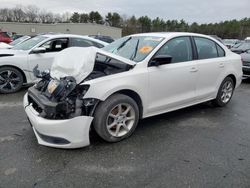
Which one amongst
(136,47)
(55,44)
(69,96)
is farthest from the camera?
(55,44)

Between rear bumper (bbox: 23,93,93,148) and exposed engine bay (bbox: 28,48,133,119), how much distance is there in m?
0.08

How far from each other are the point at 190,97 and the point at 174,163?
1.77 meters

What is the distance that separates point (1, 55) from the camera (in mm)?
6379

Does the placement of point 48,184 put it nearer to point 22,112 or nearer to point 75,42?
point 22,112

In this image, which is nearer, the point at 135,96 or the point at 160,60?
the point at 135,96

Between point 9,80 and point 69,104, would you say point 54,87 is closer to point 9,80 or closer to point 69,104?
point 69,104

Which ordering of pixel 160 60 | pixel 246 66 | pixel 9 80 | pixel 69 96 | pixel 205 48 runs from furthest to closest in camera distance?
1. pixel 246 66
2. pixel 9 80
3. pixel 205 48
4. pixel 160 60
5. pixel 69 96

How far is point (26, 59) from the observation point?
6504mm

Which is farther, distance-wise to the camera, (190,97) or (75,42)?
(75,42)

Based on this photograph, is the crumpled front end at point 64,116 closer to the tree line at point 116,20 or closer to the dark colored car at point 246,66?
the dark colored car at point 246,66

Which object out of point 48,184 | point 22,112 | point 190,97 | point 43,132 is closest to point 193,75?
point 190,97

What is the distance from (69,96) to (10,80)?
13.1ft

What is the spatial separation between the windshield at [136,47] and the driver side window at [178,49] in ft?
0.55

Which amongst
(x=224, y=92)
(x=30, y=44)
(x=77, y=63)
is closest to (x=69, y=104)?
(x=77, y=63)
